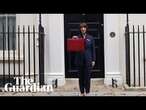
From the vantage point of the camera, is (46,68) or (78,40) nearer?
(78,40)

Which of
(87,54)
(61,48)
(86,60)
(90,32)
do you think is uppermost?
(90,32)

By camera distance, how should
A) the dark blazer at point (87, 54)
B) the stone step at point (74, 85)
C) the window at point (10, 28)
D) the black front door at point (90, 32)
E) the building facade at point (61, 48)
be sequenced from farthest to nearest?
the black front door at point (90, 32) < the window at point (10, 28) < the building facade at point (61, 48) < the stone step at point (74, 85) < the dark blazer at point (87, 54)

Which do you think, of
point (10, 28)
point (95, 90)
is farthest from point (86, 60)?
point (10, 28)

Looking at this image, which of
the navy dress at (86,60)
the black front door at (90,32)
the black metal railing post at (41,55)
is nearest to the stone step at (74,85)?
the black front door at (90,32)

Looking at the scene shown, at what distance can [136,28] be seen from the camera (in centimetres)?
1096

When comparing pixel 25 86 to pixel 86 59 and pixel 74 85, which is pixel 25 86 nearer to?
pixel 74 85

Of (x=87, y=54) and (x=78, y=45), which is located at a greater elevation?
(x=78, y=45)

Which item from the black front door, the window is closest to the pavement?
the black front door

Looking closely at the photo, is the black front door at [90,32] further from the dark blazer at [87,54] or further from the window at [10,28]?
the dark blazer at [87,54]

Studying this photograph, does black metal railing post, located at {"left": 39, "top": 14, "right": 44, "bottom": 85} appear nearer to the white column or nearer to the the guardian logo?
the the guardian logo
